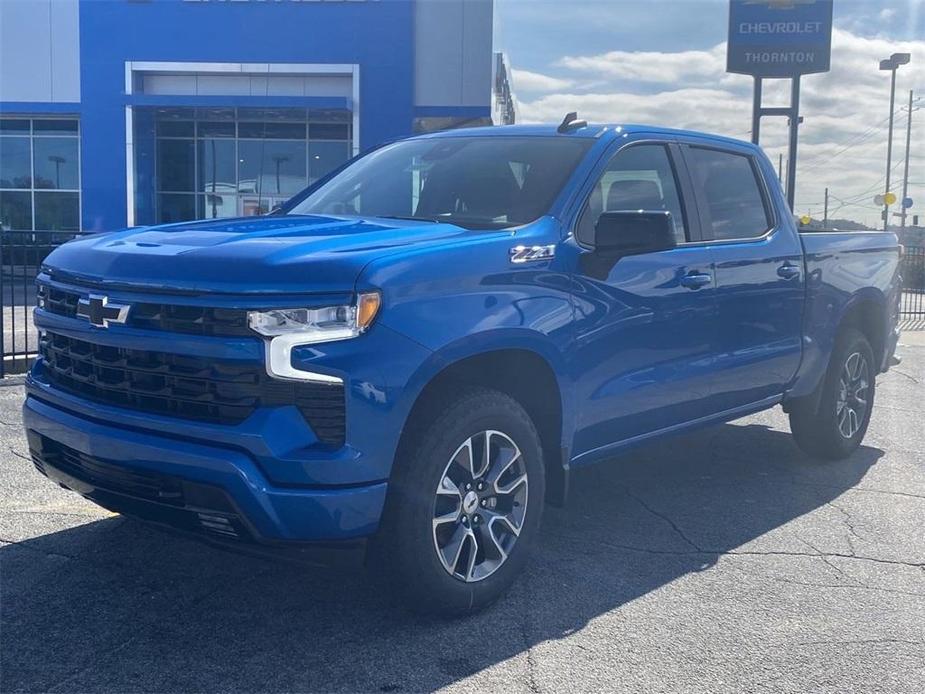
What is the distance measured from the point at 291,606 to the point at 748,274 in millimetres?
3017

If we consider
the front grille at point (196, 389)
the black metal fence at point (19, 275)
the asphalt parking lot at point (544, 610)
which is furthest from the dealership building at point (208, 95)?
the front grille at point (196, 389)

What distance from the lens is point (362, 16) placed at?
1129 inches

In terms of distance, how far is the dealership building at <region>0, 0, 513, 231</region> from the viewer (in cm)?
2853

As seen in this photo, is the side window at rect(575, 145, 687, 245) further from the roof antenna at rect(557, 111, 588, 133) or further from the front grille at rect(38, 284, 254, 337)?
the front grille at rect(38, 284, 254, 337)

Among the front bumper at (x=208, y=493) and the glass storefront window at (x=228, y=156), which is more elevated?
the glass storefront window at (x=228, y=156)

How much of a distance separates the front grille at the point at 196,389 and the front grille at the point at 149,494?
0.22 metres

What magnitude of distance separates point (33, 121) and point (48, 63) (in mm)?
2367

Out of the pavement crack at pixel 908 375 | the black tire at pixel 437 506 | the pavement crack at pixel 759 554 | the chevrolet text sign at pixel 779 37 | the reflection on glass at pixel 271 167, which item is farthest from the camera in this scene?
the reflection on glass at pixel 271 167

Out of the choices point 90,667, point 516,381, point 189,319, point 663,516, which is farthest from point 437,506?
point 663,516

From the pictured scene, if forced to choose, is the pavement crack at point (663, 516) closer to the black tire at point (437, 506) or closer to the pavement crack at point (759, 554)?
the pavement crack at point (759, 554)

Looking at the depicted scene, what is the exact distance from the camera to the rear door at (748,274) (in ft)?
17.4

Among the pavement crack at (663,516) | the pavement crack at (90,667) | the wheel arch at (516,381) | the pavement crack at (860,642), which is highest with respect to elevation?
the wheel arch at (516,381)

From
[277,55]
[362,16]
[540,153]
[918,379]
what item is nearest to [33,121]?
[277,55]

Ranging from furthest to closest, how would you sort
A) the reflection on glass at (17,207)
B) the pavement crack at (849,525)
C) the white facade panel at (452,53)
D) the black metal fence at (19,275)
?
the reflection on glass at (17,207) < the white facade panel at (452,53) < the black metal fence at (19,275) < the pavement crack at (849,525)
